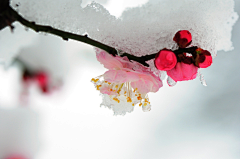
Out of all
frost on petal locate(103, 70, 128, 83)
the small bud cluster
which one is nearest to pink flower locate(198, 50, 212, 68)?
the small bud cluster

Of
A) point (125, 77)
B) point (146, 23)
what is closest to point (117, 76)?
point (125, 77)

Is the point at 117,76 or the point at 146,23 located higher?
the point at 146,23

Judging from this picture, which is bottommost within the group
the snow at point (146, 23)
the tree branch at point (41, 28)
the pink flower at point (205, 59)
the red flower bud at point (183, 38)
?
the tree branch at point (41, 28)

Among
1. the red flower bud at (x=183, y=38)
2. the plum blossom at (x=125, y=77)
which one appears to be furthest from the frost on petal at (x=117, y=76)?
the red flower bud at (x=183, y=38)

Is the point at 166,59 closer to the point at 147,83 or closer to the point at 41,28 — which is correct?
the point at 147,83

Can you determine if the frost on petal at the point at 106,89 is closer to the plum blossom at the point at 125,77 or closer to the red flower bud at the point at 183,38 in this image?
the plum blossom at the point at 125,77

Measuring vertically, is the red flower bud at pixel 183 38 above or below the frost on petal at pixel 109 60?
above

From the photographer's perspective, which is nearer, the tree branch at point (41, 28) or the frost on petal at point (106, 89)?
the tree branch at point (41, 28)

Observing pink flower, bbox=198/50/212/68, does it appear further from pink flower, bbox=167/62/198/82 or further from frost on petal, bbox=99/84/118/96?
frost on petal, bbox=99/84/118/96

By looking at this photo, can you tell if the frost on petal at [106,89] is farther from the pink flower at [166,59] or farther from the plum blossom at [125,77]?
the pink flower at [166,59]

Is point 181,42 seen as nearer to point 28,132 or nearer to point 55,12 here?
point 55,12

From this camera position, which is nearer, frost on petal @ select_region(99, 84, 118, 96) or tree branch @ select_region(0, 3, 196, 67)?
tree branch @ select_region(0, 3, 196, 67)

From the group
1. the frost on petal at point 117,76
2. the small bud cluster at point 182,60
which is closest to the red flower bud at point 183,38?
the small bud cluster at point 182,60

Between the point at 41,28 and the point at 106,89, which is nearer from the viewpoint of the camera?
the point at 41,28
